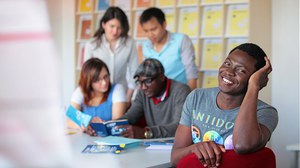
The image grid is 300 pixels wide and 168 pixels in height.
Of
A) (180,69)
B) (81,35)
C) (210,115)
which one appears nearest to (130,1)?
(81,35)

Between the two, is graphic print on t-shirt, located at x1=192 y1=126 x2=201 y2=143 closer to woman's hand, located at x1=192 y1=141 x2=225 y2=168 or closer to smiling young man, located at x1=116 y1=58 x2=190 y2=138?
woman's hand, located at x1=192 y1=141 x2=225 y2=168

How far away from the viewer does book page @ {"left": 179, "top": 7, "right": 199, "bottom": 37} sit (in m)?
4.87

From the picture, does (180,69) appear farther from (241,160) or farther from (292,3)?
(241,160)

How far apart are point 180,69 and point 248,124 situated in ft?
7.24

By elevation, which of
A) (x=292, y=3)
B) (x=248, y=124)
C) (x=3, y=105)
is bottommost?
(x=248, y=124)

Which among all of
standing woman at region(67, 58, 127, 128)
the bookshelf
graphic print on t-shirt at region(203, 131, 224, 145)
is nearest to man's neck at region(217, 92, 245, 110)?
graphic print on t-shirt at region(203, 131, 224, 145)

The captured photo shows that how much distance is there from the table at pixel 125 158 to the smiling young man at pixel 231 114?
127mm

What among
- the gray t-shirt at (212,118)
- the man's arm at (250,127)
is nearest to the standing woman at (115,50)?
the gray t-shirt at (212,118)

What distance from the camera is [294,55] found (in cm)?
443

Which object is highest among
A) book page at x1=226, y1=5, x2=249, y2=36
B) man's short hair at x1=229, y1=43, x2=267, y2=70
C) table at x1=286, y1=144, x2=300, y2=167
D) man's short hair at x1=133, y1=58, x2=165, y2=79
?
book page at x1=226, y1=5, x2=249, y2=36

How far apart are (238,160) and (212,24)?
330 cm

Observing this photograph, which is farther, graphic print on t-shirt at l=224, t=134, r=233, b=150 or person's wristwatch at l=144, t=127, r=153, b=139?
person's wristwatch at l=144, t=127, r=153, b=139

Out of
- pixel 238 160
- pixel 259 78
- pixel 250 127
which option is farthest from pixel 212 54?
pixel 238 160

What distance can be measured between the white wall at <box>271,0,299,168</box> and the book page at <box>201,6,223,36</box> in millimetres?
550
